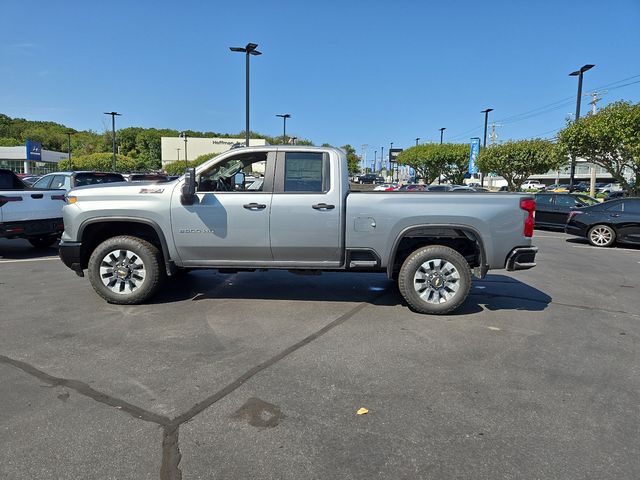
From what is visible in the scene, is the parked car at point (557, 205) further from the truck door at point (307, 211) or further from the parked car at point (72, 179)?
the parked car at point (72, 179)

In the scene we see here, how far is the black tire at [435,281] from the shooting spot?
5.54m

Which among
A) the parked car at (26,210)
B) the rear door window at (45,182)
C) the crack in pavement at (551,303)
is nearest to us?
the crack in pavement at (551,303)

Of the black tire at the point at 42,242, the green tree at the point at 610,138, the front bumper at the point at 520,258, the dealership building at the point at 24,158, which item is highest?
the dealership building at the point at 24,158

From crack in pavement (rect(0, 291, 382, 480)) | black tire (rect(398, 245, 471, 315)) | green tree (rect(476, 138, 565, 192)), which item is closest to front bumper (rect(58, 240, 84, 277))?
crack in pavement (rect(0, 291, 382, 480))

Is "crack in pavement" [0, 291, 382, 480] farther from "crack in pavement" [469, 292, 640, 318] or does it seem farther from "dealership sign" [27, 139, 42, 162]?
"dealership sign" [27, 139, 42, 162]

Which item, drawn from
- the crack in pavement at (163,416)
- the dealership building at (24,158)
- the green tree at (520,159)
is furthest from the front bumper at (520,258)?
the dealership building at (24,158)

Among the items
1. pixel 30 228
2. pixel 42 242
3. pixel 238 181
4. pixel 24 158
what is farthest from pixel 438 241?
pixel 24 158

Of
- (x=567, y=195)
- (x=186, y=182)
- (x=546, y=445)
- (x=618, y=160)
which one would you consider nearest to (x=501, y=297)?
(x=546, y=445)

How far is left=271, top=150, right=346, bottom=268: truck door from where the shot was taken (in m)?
5.52

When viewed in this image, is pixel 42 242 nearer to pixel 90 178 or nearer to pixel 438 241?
pixel 90 178

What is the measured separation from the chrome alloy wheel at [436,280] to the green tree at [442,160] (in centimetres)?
4239

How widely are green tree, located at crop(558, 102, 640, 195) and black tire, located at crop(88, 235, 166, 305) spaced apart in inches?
757

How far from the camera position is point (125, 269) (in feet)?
19.0

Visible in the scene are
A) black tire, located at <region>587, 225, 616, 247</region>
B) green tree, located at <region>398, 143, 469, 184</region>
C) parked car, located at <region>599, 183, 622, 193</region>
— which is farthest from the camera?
parked car, located at <region>599, 183, 622, 193</region>
